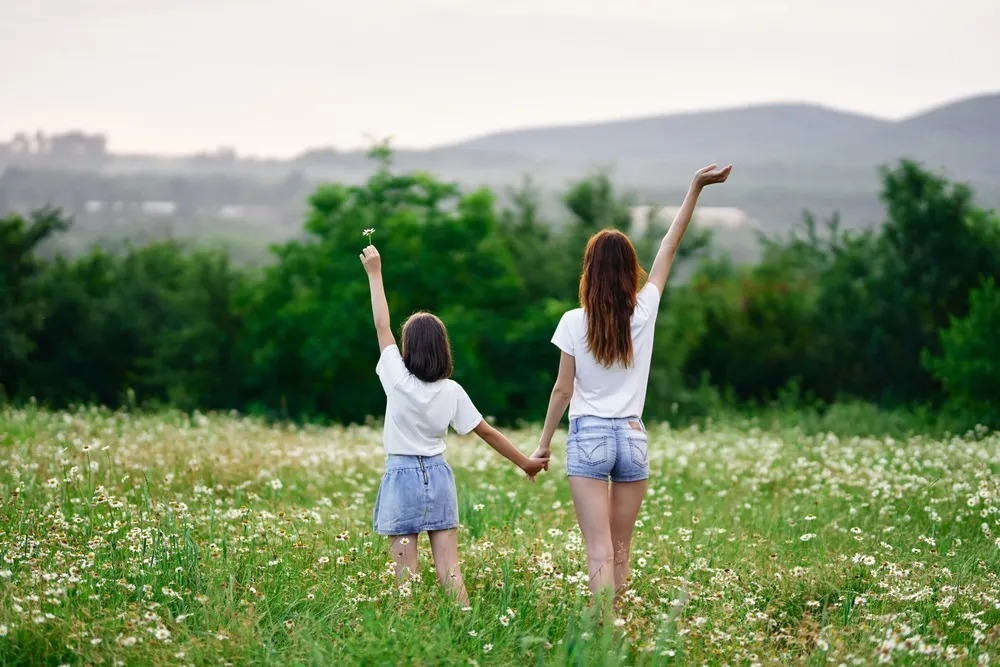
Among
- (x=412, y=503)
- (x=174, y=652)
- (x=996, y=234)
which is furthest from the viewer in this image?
(x=996, y=234)

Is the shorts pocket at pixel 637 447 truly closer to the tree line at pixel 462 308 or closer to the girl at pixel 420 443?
the girl at pixel 420 443

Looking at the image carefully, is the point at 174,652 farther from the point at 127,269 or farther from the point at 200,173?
the point at 200,173

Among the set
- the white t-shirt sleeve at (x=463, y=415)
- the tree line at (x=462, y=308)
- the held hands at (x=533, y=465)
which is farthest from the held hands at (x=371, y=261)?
the tree line at (x=462, y=308)

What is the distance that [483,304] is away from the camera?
41.2 meters

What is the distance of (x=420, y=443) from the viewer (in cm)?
540

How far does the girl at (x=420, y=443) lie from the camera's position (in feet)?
17.5

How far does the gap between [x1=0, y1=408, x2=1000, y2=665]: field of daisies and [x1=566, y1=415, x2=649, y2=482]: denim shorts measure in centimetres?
60

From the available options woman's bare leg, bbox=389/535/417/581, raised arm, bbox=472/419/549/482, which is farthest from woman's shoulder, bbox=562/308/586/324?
woman's bare leg, bbox=389/535/417/581

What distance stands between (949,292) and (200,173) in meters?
167

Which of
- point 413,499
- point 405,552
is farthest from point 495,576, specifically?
point 413,499

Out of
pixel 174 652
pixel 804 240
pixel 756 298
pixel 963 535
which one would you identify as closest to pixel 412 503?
pixel 174 652

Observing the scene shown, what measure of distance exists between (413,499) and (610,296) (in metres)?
1.54

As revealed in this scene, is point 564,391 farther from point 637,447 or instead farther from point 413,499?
point 413,499

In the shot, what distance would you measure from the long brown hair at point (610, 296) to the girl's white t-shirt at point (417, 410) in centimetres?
79
